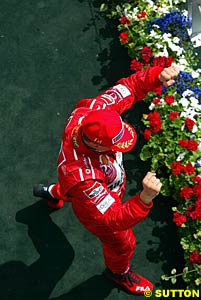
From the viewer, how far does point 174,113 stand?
531 centimetres

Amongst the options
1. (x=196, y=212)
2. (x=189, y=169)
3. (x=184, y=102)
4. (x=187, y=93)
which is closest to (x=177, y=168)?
(x=189, y=169)

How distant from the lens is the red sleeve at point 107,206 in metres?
3.66

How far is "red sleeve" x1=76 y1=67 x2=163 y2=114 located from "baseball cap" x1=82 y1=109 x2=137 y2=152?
0.47 metres

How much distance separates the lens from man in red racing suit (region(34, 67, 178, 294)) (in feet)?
11.8

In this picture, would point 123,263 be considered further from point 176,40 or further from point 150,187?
point 176,40

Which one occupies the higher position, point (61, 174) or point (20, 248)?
point (61, 174)

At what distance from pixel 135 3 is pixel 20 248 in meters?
3.33

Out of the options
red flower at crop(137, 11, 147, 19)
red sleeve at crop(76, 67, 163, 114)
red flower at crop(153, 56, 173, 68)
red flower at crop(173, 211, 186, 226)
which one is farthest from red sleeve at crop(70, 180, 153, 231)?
red flower at crop(137, 11, 147, 19)

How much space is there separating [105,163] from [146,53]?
230 centimetres

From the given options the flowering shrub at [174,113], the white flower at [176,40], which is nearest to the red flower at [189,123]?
the flowering shrub at [174,113]

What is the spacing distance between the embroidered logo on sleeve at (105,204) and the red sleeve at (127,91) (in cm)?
77

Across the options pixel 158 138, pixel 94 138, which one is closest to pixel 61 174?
pixel 94 138

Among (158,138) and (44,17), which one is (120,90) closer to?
(158,138)

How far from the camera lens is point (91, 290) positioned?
5.28 meters
